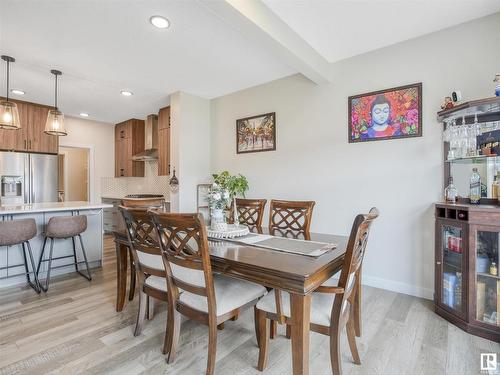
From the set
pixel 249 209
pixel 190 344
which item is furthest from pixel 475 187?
pixel 190 344

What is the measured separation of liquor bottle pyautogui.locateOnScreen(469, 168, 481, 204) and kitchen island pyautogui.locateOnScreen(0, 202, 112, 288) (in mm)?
4092

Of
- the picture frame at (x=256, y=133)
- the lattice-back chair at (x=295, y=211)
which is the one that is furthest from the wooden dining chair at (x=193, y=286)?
the picture frame at (x=256, y=133)

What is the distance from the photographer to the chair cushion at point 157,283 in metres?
1.80

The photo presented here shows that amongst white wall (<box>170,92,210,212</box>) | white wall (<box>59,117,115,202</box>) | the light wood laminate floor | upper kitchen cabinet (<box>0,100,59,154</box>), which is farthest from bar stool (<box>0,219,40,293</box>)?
white wall (<box>59,117,115,202</box>)

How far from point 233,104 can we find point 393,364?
3710 mm

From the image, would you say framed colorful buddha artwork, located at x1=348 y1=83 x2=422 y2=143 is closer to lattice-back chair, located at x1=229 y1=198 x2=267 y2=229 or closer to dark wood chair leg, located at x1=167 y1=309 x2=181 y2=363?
lattice-back chair, located at x1=229 y1=198 x2=267 y2=229

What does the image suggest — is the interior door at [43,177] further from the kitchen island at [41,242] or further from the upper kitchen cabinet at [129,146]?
the kitchen island at [41,242]

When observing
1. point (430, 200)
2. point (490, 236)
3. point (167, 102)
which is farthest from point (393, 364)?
point (167, 102)

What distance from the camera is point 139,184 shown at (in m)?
6.04

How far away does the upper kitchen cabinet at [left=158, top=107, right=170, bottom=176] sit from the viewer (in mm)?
4531

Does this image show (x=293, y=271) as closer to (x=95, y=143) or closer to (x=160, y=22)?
(x=160, y=22)

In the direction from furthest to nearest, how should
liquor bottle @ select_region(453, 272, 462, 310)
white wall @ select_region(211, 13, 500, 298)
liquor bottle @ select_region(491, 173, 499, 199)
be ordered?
1. white wall @ select_region(211, 13, 500, 298)
2. liquor bottle @ select_region(491, 173, 499, 199)
3. liquor bottle @ select_region(453, 272, 462, 310)

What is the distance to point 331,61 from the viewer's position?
314cm
